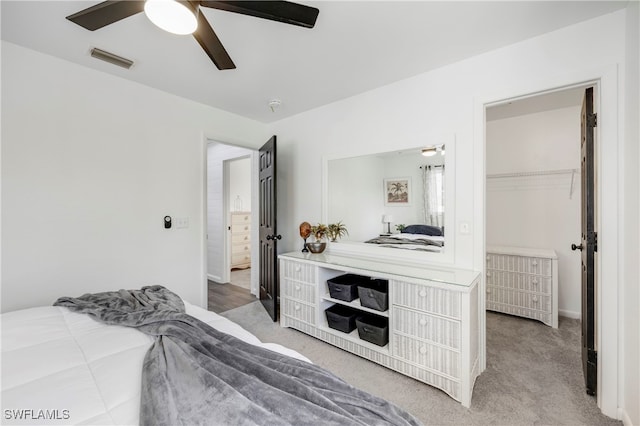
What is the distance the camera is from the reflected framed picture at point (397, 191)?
2576mm

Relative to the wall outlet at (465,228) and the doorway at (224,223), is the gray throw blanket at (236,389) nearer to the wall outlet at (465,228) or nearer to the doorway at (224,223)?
the wall outlet at (465,228)

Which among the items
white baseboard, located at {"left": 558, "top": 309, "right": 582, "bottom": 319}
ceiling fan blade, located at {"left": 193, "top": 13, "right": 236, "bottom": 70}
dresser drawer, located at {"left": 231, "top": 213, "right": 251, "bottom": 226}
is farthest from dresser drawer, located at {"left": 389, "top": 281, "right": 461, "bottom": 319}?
dresser drawer, located at {"left": 231, "top": 213, "right": 251, "bottom": 226}

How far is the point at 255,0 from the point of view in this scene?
1.20 m

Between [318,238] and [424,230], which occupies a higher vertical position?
[424,230]

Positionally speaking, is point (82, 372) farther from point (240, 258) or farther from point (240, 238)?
point (240, 258)

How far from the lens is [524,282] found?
2.96 m

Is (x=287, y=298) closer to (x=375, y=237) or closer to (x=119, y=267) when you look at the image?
(x=375, y=237)

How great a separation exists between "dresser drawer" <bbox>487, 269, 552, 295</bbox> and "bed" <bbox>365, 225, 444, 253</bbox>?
4.43 feet

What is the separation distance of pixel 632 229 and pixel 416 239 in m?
1.32

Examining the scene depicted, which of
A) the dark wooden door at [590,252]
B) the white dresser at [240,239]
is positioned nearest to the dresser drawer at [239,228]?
the white dresser at [240,239]

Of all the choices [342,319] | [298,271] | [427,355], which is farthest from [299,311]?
[427,355]

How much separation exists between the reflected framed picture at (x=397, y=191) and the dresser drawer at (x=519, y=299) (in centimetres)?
168

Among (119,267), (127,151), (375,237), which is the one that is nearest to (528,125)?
(375,237)

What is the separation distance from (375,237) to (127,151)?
252 centimetres
